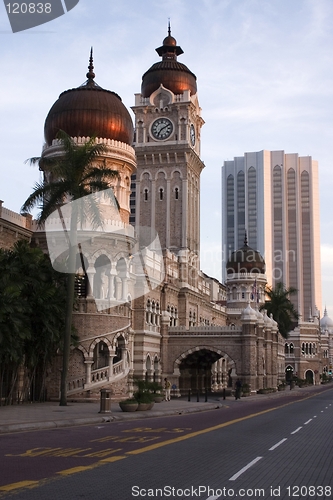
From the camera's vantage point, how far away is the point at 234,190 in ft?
625

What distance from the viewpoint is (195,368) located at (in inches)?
2309

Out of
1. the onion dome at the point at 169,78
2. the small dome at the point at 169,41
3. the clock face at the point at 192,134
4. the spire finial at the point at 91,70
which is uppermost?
the small dome at the point at 169,41

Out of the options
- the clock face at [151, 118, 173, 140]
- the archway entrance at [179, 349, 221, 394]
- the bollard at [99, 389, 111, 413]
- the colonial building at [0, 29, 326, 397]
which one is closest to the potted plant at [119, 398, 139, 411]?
the bollard at [99, 389, 111, 413]

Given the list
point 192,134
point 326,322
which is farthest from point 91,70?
point 326,322

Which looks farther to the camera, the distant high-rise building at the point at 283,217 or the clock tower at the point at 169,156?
the distant high-rise building at the point at 283,217

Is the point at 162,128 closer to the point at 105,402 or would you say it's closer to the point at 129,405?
the point at 129,405

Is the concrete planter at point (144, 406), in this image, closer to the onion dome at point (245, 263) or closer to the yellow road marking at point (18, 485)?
the yellow road marking at point (18, 485)

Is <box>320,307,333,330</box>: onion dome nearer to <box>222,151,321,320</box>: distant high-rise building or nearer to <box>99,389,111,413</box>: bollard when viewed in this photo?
<box>222,151,321,320</box>: distant high-rise building

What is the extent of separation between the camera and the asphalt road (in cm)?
980

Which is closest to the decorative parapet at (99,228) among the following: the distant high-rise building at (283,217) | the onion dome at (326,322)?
the onion dome at (326,322)

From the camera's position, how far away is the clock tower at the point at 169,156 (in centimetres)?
6944

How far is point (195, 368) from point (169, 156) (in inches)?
928

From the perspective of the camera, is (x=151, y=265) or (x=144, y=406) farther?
(x=151, y=265)

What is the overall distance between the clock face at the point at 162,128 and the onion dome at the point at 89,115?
2580 centimetres
